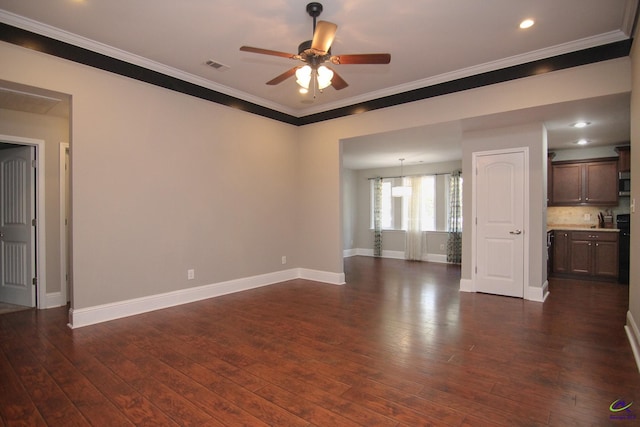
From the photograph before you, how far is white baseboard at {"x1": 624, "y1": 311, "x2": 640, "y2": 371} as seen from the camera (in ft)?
9.11

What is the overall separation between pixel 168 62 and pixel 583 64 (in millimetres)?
4748

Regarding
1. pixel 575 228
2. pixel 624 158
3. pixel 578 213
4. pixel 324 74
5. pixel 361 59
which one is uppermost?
pixel 361 59

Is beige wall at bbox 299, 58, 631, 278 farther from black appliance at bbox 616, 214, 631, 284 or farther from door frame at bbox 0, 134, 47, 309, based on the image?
door frame at bbox 0, 134, 47, 309

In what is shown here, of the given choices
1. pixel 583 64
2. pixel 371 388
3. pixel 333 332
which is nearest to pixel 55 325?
pixel 333 332

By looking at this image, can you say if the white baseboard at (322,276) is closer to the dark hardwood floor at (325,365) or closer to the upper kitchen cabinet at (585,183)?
the dark hardwood floor at (325,365)

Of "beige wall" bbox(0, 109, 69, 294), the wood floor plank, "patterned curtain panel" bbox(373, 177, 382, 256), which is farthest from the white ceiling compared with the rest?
"patterned curtain panel" bbox(373, 177, 382, 256)

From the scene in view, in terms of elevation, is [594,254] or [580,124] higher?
[580,124]

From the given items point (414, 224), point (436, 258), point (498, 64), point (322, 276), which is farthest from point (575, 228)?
point (322, 276)

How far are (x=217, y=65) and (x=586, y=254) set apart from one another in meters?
6.92

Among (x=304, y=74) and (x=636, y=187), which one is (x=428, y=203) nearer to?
(x=636, y=187)

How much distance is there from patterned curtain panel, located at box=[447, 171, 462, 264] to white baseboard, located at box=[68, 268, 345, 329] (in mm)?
3776

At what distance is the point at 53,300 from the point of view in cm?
447

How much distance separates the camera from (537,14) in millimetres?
3102

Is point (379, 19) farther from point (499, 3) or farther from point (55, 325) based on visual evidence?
point (55, 325)
